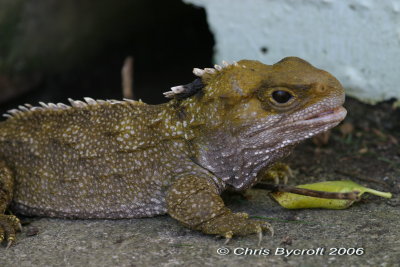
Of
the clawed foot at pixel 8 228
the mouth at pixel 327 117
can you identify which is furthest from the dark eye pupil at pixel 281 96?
the clawed foot at pixel 8 228

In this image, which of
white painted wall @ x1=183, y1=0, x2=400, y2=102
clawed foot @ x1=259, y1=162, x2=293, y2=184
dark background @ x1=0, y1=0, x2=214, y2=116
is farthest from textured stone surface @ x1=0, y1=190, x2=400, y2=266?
dark background @ x1=0, y1=0, x2=214, y2=116

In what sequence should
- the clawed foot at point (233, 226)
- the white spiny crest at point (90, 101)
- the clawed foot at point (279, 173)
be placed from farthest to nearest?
the clawed foot at point (279, 173) < the white spiny crest at point (90, 101) < the clawed foot at point (233, 226)

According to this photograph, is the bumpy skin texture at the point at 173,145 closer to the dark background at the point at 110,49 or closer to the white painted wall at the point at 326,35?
the white painted wall at the point at 326,35

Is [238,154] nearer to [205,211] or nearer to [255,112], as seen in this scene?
[255,112]

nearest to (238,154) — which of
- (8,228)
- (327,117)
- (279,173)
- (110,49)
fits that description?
(327,117)

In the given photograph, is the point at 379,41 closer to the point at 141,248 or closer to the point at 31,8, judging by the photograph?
the point at 141,248

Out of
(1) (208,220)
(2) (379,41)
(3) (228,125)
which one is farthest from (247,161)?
(2) (379,41)

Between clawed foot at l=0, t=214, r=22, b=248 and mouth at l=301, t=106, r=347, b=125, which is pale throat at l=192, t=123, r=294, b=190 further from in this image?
clawed foot at l=0, t=214, r=22, b=248

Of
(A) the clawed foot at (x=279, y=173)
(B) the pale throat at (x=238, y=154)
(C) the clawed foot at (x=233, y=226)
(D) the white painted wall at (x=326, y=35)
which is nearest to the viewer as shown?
(C) the clawed foot at (x=233, y=226)
